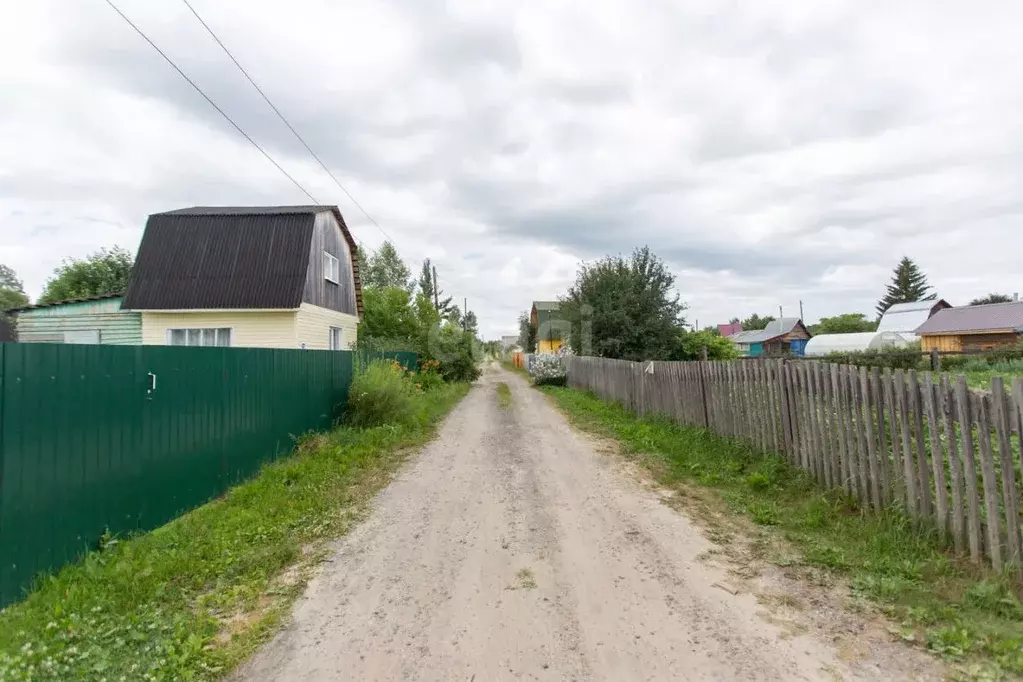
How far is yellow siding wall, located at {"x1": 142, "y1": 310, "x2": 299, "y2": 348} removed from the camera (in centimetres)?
1389

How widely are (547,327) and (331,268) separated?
2446 cm

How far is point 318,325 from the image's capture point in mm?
15328

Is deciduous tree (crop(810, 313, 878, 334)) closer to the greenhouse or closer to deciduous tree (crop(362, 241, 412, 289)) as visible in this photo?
the greenhouse

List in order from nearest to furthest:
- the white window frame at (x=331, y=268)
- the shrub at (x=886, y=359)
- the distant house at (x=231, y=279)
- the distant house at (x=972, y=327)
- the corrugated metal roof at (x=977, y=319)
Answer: the distant house at (x=231, y=279) → the white window frame at (x=331, y=268) → the shrub at (x=886, y=359) → the distant house at (x=972, y=327) → the corrugated metal roof at (x=977, y=319)

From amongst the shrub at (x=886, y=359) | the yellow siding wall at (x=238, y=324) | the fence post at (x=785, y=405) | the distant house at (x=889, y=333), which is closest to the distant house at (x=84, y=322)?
the yellow siding wall at (x=238, y=324)

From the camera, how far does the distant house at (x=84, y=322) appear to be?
46.6ft

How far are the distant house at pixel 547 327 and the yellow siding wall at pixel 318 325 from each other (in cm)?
1030

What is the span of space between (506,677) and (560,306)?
21847 millimetres

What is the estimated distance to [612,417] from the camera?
38.5ft

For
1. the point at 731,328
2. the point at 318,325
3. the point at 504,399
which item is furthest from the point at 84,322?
the point at 731,328

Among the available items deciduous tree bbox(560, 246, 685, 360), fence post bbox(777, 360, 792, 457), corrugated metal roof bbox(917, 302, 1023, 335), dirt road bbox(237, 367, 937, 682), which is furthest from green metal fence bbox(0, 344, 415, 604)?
corrugated metal roof bbox(917, 302, 1023, 335)

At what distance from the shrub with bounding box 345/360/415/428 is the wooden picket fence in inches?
236

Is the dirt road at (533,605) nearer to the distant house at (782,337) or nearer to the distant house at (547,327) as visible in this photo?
the distant house at (547,327)

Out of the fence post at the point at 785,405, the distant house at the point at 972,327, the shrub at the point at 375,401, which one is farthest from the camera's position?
the distant house at the point at 972,327
